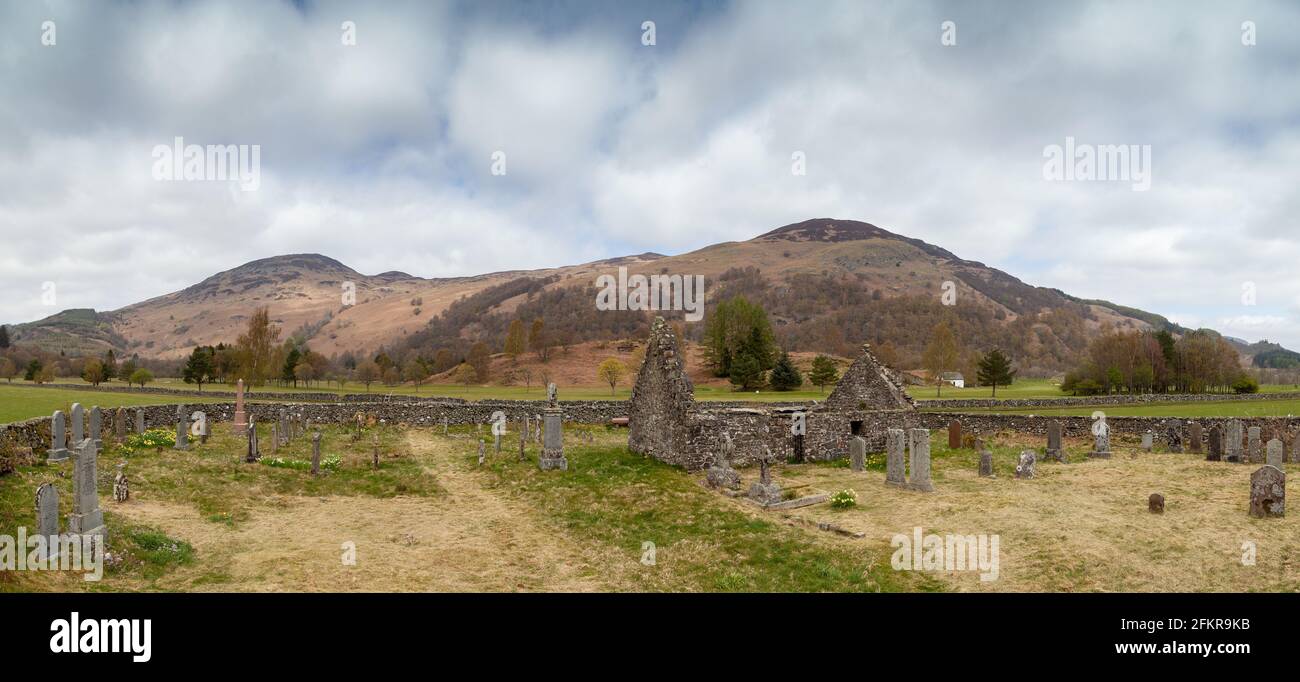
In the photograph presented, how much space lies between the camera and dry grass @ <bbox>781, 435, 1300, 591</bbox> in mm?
9930

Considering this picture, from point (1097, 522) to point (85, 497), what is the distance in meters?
19.2

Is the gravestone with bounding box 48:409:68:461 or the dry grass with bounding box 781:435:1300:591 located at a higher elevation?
the gravestone with bounding box 48:409:68:461

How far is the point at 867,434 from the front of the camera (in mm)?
24031

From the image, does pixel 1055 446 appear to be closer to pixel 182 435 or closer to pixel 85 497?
pixel 85 497

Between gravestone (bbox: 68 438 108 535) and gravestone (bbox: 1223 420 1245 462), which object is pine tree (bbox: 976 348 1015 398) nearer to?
gravestone (bbox: 1223 420 1245 462)

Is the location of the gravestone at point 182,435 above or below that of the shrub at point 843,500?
above

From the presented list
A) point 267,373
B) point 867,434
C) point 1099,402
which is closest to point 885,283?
point 1099,402

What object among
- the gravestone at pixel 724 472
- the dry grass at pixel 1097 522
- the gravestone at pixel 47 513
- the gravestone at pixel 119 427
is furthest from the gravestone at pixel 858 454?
the gravestone at pixel 119 427

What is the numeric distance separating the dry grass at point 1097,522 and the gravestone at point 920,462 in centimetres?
47

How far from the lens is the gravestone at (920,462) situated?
1738 centimetres

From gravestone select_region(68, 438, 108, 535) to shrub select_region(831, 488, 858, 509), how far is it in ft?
49.0

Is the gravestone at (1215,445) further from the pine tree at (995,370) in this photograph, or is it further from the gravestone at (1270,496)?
the pine tree at (995,370)

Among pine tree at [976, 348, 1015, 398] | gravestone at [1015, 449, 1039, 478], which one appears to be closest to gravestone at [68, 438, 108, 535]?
gravestone at [1015, 449, 1039, 478]
